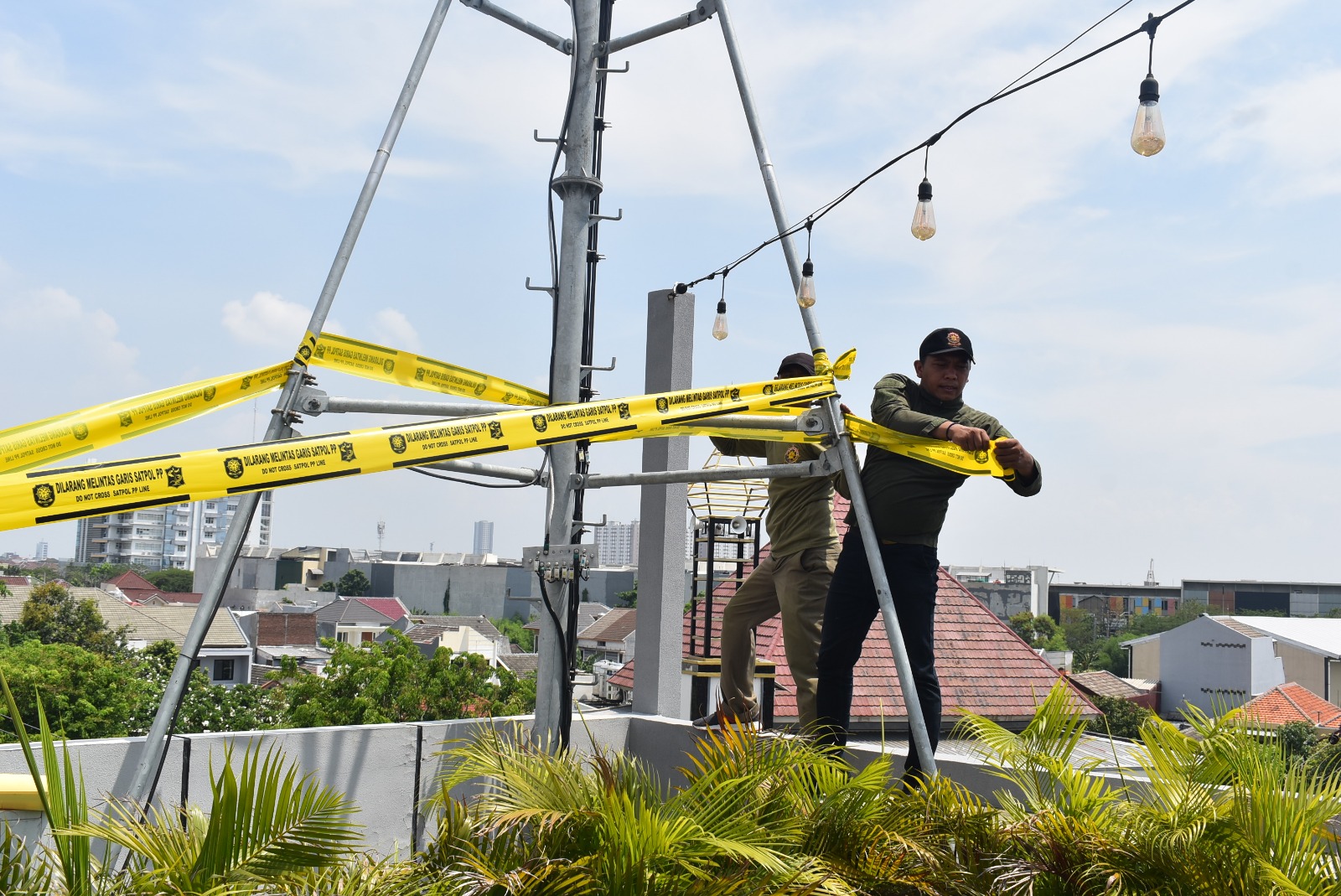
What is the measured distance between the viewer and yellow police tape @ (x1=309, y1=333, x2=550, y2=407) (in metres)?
4.30

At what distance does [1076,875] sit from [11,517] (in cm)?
290

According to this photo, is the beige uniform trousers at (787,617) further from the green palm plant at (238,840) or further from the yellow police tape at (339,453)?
the green palm plant at (238,840)

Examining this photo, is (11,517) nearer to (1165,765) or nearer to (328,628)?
(1165,765)

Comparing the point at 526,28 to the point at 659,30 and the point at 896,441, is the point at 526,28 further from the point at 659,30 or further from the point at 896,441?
the point at 896,441

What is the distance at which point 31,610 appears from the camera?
214 ft

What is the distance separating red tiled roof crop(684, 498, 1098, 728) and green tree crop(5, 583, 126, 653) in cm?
6101

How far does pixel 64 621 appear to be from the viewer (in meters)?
64.9

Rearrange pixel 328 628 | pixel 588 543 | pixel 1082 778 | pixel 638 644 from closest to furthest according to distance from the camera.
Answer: pixel 1082 778, pixel 588 543, pixel 638 644, pixel 328 628

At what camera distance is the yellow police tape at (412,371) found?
4.30 metres

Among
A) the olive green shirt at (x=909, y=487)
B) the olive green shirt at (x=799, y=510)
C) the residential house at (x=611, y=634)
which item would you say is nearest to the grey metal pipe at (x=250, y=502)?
the olive green shirt at (x=799, y=510)

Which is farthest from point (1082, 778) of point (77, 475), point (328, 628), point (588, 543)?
point (328, 628)

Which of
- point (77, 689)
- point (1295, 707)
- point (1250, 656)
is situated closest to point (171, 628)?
point (77, 689)

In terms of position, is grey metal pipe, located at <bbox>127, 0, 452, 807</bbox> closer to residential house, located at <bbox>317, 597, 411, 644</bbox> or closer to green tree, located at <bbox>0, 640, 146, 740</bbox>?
green tree, located at <bbox>0, 640, 146, 740</bbox>

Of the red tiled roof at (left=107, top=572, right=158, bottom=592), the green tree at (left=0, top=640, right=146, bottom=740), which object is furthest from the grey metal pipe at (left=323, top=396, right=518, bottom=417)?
the red tiled roof at (left=107, top=572, right=158, bottom=592)
